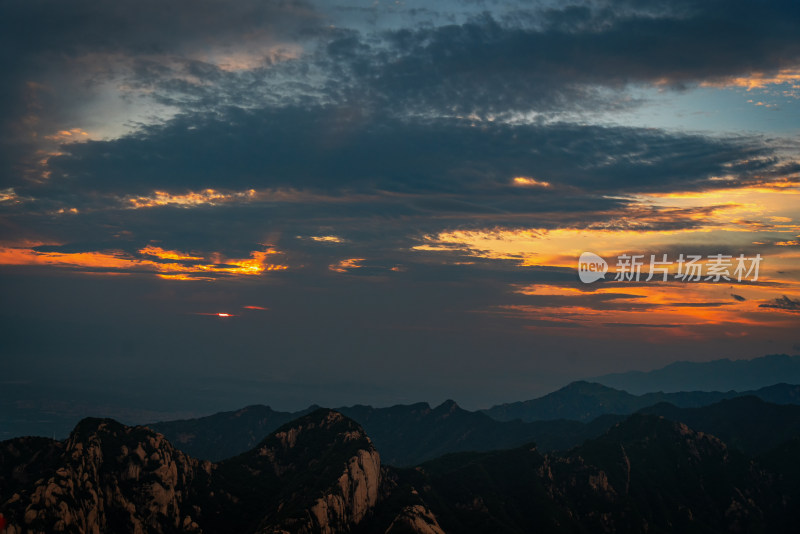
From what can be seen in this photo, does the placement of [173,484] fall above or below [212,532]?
above

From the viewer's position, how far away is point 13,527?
482ft

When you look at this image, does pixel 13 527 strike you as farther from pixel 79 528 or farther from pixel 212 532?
pixel 212 532

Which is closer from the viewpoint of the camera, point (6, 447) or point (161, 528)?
point (161, 528)

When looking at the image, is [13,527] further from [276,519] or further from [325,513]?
[325,513]

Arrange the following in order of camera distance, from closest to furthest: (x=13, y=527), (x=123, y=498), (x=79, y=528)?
(x=13, y=527), (x=79, y=528), (x=123, y=498)

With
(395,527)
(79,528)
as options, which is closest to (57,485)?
(79,528)

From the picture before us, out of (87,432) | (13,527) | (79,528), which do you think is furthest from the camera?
(87,432)

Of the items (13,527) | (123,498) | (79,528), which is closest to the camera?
(13,527)

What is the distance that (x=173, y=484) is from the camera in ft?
650

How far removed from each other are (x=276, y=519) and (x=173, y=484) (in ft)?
120

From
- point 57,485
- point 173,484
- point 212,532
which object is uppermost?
point 57,485

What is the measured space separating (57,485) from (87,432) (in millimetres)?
35168

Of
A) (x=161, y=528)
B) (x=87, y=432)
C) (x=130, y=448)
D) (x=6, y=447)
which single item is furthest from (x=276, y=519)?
(x=6, y=447)

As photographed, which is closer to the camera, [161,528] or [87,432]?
[161,528]
